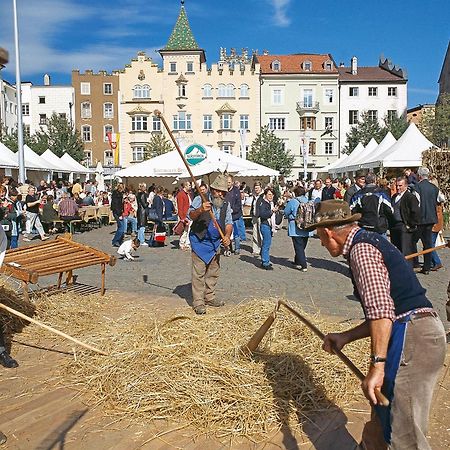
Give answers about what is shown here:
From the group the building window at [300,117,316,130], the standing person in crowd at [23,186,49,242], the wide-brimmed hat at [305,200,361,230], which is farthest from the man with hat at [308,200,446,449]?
the building window at [300,117,316,130]

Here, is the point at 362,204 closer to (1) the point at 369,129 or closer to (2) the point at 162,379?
(2) the point at 162,379

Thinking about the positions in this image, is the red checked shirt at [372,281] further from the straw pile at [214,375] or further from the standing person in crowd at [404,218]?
the standing person in crowd at [404,218]

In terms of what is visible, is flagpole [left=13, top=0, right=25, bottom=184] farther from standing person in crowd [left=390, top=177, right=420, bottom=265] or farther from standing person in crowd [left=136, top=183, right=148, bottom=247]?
standing person in crowd [left=390, top=177, right=420, bottom=265]

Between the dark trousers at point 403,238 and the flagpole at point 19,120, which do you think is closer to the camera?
the dark trousers at point 403,238

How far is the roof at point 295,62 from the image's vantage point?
58.3 metres

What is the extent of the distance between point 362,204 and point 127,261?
552 cm

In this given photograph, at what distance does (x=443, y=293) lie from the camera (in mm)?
8273

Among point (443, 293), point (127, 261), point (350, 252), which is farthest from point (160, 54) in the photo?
point (350, 252)

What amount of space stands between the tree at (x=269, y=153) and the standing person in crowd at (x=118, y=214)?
36.4 m

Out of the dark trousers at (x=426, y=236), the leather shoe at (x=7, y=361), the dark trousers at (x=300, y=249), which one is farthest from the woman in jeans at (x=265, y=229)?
the leather shoe at (x=7, y=361)

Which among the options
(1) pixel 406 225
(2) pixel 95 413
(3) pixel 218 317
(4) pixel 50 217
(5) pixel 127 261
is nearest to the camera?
(2) pixel 95 413

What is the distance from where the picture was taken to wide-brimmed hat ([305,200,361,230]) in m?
2.74

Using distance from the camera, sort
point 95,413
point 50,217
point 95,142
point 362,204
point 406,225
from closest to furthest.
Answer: point 95,413 → point 362,204 → point 406,225 → point 50,217 → point 95,142

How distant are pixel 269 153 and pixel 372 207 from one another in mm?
43179
